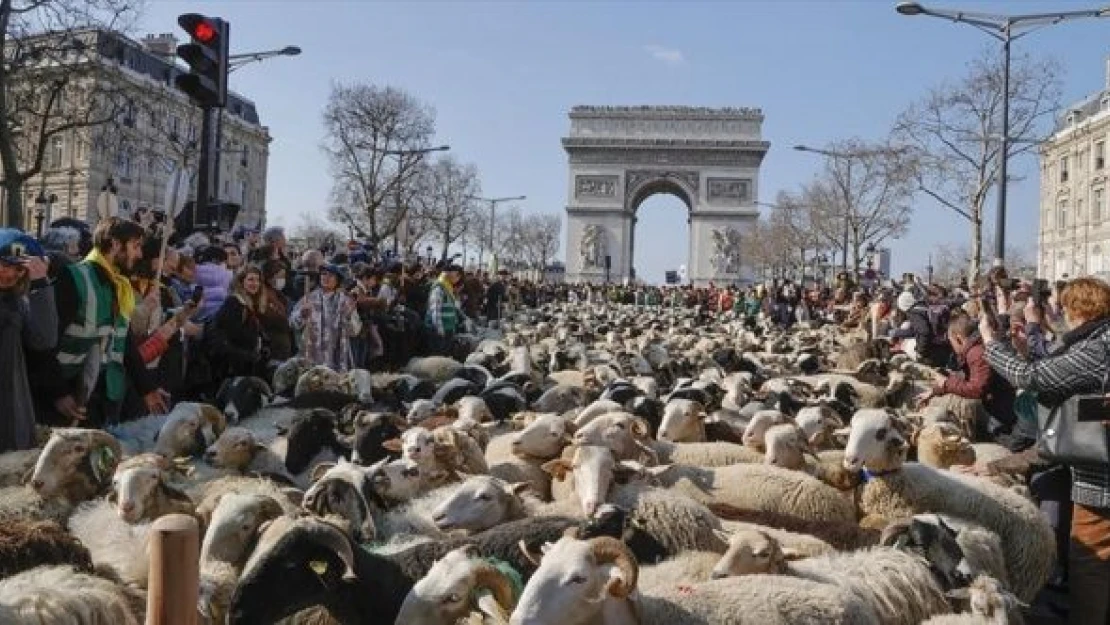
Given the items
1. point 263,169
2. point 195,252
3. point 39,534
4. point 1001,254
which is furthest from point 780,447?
point 263,169

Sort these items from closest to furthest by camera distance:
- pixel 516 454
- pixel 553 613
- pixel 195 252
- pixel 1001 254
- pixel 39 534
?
pixel 553 613 → pixel 39 534 → pixel 516 454 → pixel 195 252 → pixel 1001 254

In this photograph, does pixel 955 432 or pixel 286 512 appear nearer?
pixel 286 512

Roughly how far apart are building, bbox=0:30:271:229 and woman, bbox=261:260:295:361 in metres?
1.49

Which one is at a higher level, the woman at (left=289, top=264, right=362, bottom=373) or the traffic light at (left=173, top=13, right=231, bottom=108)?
the traffic light at (left=173, top=13, right=231, bottom=108)

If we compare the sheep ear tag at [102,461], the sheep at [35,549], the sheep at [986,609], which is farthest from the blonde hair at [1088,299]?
the sheep ear tag at [102,461]

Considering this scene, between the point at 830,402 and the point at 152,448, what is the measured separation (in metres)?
5.38

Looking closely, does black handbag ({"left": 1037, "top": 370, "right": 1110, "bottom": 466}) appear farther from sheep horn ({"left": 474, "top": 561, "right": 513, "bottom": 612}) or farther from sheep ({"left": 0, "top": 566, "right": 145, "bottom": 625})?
sheep ({"left": 0, "top": 566, "right": 145, "bottom": 625})

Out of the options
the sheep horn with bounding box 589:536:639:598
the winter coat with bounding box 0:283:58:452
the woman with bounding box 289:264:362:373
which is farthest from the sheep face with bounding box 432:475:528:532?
the woman with bounding box 289:264:362:373

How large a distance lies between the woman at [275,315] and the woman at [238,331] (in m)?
0.26

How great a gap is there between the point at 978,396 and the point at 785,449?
235cm

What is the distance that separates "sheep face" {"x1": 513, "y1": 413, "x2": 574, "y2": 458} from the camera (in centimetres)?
592

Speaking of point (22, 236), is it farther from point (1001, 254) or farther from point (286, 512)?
point (1001, 254)

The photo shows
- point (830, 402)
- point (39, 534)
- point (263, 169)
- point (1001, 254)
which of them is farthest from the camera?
point (263, 169)

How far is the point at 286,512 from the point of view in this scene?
169 inches
